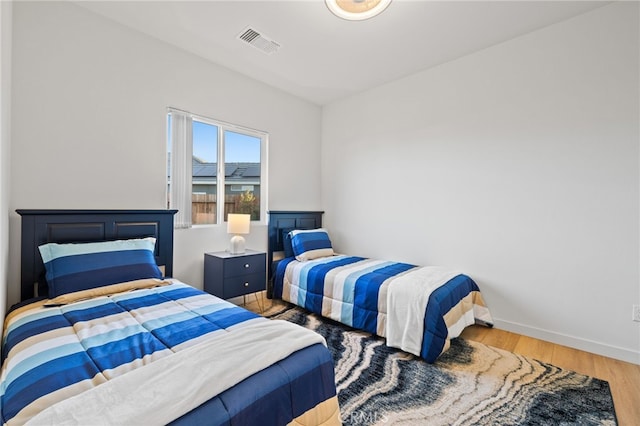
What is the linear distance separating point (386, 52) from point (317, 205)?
2.23 metres

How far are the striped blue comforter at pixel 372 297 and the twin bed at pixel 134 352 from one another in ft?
3.96

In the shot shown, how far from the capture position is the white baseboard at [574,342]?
218cm

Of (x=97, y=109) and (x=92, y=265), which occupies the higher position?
(x=97, y=109)

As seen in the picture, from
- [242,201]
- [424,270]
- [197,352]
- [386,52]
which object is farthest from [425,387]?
[386,52]

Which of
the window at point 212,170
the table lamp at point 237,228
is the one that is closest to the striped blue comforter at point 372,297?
the table lamp at point 237,228

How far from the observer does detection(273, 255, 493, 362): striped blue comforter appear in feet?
7.13

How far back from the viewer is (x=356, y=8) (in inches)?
83.8

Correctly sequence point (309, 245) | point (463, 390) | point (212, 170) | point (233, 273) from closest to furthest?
point (463, 390)
point (233, 273)
point (212, 170)
point (309, 245)

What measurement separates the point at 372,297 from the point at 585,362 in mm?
1676

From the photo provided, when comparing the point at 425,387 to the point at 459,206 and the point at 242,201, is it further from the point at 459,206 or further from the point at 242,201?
the point at 242,201

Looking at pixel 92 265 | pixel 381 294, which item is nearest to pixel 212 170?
pixel 92 265

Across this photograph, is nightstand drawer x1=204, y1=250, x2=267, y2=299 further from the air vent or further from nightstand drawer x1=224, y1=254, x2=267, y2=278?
the air vent

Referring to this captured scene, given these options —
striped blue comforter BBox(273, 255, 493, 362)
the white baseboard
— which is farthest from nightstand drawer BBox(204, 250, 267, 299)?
the white baseboard

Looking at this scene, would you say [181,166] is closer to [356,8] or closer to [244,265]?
[244,265]
